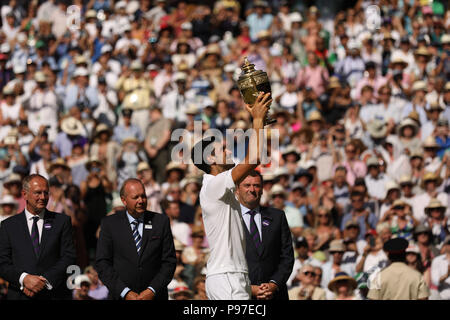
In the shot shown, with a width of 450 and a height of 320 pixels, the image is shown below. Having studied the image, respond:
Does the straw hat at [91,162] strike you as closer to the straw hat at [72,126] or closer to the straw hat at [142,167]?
the straw hat at [142,167]

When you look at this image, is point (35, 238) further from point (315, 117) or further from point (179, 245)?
point (315, 117)

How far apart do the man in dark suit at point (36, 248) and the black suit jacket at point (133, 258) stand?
46cm

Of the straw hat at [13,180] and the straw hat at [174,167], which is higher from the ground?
the straw hat at [174,167]

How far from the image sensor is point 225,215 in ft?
29.1

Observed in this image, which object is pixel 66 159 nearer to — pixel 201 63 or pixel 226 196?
pixel 201 63

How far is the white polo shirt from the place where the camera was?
8.80 m

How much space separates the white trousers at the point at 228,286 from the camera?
875cm

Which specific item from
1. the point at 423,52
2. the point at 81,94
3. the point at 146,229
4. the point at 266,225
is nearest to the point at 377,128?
the point at 423,52

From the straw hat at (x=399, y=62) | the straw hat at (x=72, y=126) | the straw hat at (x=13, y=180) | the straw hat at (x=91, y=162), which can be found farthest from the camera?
the straw hat at (x=399, y=62)

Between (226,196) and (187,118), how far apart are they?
10.2 m

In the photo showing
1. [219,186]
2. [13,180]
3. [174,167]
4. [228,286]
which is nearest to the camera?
[219,186]

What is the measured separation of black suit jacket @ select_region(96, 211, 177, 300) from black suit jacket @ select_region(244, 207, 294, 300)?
743 millimetres

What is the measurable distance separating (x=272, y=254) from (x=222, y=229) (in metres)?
1.34
